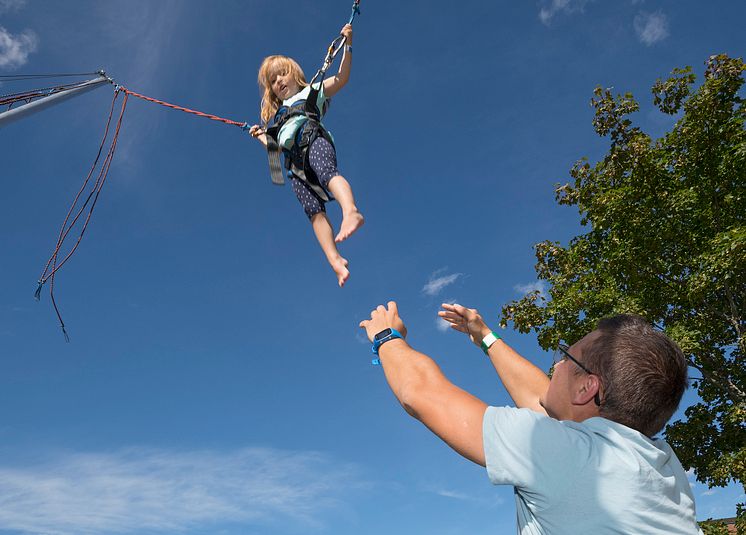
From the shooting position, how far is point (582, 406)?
226 centimetres

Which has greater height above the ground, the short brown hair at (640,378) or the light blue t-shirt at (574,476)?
the short brown hair at (640,378)

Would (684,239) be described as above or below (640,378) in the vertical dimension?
above

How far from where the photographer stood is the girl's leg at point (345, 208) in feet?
13.3

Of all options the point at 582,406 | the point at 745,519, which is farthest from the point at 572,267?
the point at 582,406

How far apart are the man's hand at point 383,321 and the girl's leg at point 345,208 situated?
4.94 feet

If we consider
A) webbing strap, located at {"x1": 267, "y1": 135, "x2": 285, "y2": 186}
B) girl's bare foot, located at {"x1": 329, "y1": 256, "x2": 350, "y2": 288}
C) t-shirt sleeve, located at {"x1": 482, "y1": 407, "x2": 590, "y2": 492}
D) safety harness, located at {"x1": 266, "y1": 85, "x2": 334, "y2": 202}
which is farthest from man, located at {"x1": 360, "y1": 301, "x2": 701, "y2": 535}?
webbing strap, located at {"x1": 267, "y1": 135, "x2": 285, "y2": 186}

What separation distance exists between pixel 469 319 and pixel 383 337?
0.95 metres

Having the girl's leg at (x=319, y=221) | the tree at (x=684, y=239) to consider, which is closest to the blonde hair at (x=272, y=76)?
the girl's leg at (x=319, y=221)

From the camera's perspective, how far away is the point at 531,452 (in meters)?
1.92

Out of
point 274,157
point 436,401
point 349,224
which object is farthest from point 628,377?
point 274,157

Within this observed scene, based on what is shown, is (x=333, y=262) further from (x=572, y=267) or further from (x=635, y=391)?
(x=572, y=267)

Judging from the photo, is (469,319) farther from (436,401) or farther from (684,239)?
(684,239)

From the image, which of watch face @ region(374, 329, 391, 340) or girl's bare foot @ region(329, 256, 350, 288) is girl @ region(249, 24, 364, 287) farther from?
watch face @ region(374, 329, 391, 340)

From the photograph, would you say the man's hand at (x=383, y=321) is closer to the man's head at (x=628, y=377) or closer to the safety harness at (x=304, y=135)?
the man's head at (x=628, y=377)
